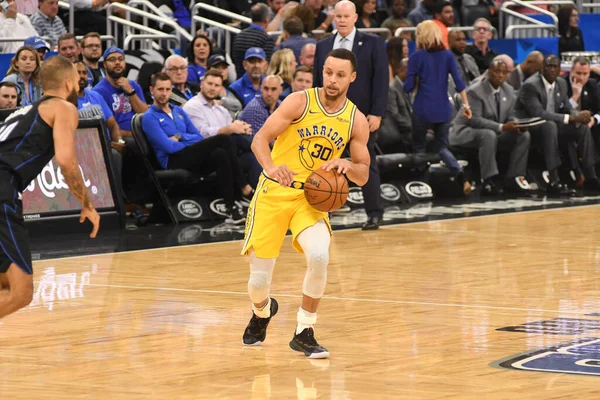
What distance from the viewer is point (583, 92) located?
18.6m

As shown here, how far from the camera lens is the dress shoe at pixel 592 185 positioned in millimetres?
18422

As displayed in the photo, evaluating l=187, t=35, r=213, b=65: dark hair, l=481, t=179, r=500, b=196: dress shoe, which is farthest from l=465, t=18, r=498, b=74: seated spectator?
l=187, t=35, r=213, b=65: dark hair

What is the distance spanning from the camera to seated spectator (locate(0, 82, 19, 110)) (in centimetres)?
1296

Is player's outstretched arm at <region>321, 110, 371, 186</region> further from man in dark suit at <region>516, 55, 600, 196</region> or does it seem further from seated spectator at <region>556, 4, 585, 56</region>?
seated spectator at <region>556, 4, 585, 56</region>

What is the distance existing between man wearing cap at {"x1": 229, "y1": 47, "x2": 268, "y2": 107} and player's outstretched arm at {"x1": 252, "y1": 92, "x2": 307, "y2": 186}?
8.03 metres

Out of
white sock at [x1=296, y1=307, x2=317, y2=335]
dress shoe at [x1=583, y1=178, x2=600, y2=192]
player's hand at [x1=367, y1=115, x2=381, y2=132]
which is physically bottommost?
dress shoe at [x1=583, y1=178, x2=600, y2=192]

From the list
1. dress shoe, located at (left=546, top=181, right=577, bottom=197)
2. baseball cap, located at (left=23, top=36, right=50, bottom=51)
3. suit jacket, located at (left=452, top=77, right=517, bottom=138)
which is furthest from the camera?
dress shoe, located at (left=546, top=181, right=577, bottom=197)

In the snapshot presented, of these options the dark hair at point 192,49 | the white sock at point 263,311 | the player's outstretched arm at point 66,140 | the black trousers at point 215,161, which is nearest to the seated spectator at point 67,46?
the black trousers at point 215,161

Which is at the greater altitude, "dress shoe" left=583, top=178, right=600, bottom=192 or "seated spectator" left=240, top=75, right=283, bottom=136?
"seated spectator" left=240, top=75, right=283, bottom=136

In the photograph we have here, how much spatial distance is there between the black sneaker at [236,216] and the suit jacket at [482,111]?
4286 millimetres

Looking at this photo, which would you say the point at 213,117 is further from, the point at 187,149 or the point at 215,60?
the point at 215,60

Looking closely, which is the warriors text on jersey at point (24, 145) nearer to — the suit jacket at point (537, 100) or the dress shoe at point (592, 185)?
the suit jacket at point (537, 100)

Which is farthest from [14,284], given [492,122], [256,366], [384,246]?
[492,122]

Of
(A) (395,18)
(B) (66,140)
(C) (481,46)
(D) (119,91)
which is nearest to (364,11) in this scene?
(A) (395,18)
